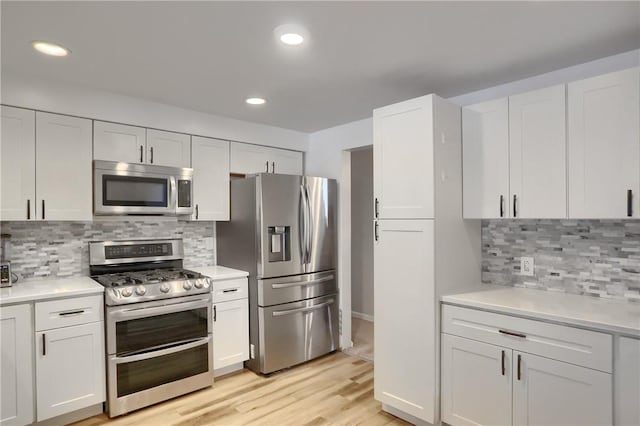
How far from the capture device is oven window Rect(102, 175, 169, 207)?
2867 mm

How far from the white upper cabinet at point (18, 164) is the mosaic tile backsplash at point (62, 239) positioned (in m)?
0.29

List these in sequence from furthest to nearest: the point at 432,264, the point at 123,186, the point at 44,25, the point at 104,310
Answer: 1. the point at 123,186
2. the point at 104,310
3. the point at 432,264
4. the point at 44,25

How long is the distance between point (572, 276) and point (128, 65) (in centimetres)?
313

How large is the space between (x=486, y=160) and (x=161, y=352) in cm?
270

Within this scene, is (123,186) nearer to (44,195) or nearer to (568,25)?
(44,195)

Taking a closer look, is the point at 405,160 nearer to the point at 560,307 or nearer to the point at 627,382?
the point at 560,307

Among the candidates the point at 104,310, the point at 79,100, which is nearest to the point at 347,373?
the point at 104,310

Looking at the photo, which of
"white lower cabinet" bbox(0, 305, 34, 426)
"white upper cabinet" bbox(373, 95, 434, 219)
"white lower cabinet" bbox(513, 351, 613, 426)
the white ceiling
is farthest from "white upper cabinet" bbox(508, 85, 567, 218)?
"white lower cabinet" bbox(0, 305, 34, 426)

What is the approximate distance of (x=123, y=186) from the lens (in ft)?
Answer: 9.61

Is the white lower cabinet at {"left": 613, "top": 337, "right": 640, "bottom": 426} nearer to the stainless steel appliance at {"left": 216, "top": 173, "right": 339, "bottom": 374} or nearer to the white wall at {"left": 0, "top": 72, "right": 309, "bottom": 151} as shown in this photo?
the stainless steel appliance at {"left": 216, "top": 173, "right": 339, "bottom": 374}

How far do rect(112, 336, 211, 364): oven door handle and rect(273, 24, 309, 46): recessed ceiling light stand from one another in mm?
2307

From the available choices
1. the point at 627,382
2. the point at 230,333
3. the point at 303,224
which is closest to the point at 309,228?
the point at 303,224

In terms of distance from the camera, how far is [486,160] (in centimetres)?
250

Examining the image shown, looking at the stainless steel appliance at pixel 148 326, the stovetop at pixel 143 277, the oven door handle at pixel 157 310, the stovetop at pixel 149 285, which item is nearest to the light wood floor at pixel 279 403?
the stainless steel appliance at pixel 148 326
